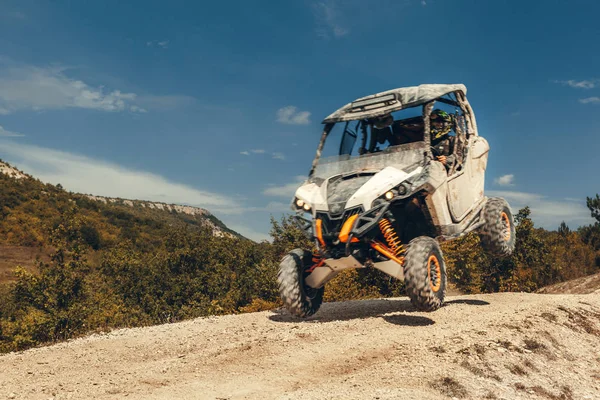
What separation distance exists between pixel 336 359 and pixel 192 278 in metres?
37.1

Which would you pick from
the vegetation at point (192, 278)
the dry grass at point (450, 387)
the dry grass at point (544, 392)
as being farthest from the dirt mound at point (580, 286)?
the dry grass at point (450, 387)

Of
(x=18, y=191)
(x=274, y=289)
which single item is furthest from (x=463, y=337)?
(x=18, y=191)

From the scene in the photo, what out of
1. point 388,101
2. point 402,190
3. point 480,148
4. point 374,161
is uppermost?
point 388,101

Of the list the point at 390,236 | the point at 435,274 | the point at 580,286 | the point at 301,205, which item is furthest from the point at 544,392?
the point at 580,286

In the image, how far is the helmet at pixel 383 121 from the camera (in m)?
11.2

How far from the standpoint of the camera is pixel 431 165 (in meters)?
9.91

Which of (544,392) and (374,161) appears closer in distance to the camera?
(544,392)

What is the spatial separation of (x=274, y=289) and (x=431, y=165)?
18.4 metres

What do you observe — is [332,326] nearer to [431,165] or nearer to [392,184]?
[392,184]

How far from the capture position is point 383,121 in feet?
37.1

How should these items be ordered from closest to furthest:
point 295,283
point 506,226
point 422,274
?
point 422,274 → point 295,283 → point 506,226

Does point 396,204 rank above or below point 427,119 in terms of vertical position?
below

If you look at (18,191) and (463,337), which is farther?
(18,191)

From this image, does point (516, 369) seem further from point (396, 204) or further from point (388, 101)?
point (388, 101)
